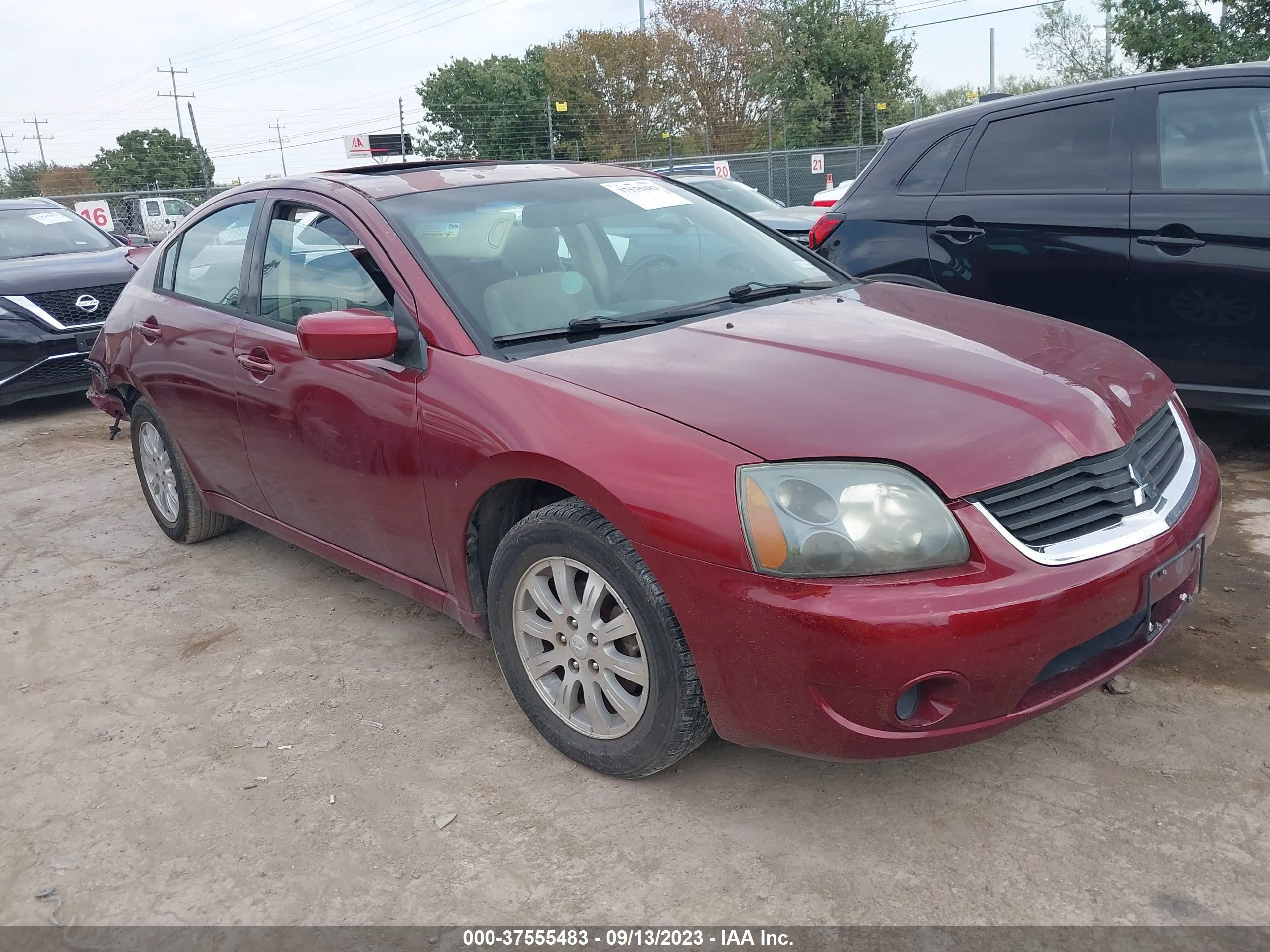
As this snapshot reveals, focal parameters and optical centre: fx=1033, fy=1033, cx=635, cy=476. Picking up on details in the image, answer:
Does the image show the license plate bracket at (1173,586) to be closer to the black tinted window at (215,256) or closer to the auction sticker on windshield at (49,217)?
the black tinted window at (215,256)

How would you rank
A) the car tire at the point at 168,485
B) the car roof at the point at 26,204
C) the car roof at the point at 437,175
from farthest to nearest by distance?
the car roof at the point at 26,204 → the car tire at the point at 168,485 → the car roof at the point at 437,175

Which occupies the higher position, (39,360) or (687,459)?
(687,459)

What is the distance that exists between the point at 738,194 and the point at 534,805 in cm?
977

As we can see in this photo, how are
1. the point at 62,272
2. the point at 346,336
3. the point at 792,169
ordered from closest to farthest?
the point at 346,336 → the point at 62,272 → the point at 792,169

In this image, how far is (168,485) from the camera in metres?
4.70

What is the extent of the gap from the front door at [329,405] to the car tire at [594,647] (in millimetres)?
434

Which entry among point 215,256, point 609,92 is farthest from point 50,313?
point 609,92

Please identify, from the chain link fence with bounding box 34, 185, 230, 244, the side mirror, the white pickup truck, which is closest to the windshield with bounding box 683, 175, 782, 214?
the side mirror

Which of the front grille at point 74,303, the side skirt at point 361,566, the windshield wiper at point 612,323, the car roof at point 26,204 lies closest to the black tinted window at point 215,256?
the side skirt at point 361,566

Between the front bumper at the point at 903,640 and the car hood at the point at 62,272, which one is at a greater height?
the car hood at the point at 62,272

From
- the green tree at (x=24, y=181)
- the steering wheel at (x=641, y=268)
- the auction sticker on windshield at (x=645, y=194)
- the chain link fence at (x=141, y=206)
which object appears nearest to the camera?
the steering wheel at (x=641, y=268)

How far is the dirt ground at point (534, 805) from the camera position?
2.23 m

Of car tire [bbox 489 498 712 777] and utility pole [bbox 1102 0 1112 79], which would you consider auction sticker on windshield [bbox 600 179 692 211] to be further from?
utility pole [bbox 1102 0 1112 79]

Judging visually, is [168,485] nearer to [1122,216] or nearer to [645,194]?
[645,194]
